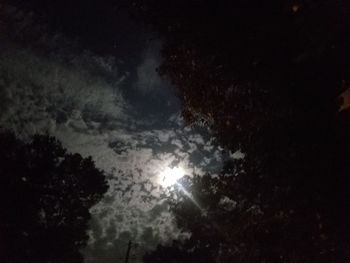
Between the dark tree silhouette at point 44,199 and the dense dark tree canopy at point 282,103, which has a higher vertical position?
the dark tree silhouette at point 44,199

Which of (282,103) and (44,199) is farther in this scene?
(44,199)

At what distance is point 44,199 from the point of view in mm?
33969

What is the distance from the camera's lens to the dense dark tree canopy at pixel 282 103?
10648 mm

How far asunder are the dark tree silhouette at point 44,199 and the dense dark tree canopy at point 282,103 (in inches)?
885

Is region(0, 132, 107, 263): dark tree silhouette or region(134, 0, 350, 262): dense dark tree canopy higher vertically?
region(0, 132, 107, 263): dark tree silhouette

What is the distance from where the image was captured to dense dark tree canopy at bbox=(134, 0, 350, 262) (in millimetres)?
10648

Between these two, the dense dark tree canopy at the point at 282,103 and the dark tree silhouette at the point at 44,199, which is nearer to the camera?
the dense dark tree canopy at the point at 282,103

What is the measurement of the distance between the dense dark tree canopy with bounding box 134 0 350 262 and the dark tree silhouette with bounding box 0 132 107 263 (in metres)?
Result: 22.5

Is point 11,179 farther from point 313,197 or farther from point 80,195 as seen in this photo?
point 313,197

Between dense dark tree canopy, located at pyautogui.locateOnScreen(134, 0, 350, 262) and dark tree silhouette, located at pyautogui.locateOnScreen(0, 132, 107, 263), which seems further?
dark tree silhouette, located at pyautogui.locateOnScreen(0, 132, 107, 263)

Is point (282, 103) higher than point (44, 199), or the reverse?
point (44, 199)

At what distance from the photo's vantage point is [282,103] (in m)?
11.3

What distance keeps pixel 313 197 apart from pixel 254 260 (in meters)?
2.72

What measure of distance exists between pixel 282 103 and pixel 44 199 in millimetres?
25806
